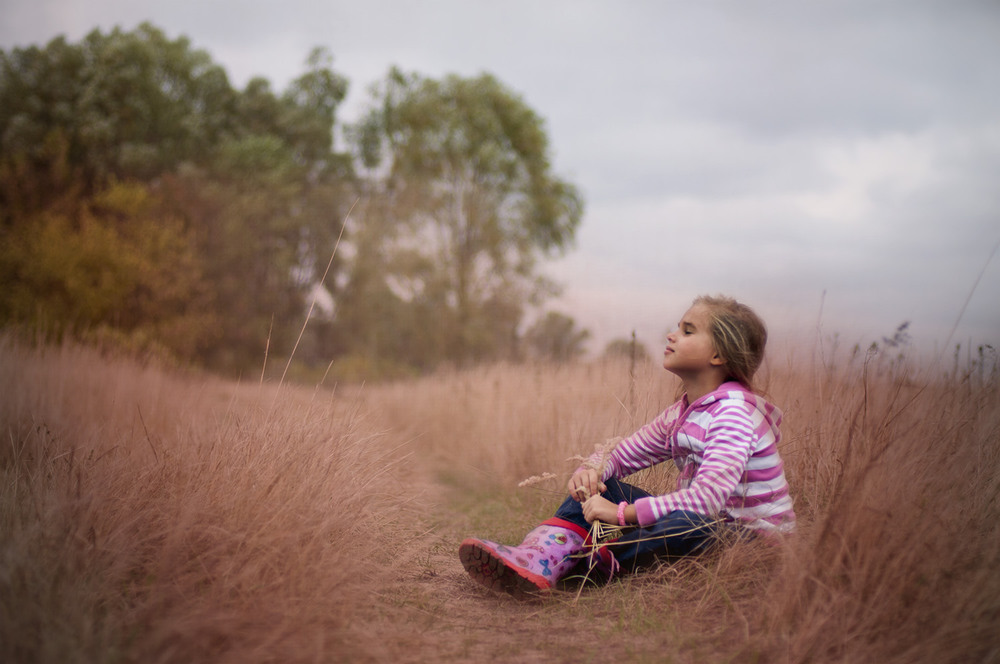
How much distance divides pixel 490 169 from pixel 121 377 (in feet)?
46.3

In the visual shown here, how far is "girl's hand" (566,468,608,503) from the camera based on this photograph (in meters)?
2.71

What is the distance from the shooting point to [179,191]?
1788 cm

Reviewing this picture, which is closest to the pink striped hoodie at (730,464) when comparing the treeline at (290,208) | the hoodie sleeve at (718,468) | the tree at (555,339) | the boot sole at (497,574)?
the hoodie sleeve at (718,468)

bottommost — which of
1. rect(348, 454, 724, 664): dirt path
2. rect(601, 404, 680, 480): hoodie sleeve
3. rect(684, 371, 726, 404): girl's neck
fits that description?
rect(348, 454, 724, 664): dirt path

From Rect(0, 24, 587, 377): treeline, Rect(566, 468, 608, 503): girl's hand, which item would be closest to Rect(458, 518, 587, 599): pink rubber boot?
Rect(566, 468, 608, 503): girl's hand

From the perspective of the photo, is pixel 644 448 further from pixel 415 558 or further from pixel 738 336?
pixel 415 558

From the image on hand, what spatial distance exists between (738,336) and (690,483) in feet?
2.06

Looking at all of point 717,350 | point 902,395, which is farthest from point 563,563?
point 902,395

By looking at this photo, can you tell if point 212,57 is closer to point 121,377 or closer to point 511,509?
point 121,377

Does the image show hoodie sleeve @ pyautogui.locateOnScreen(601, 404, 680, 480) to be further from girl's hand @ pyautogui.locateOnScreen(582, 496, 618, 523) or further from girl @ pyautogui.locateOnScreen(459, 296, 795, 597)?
girl's hand @ pyautogui.locateOnScreen(582, 496, 618, 523)

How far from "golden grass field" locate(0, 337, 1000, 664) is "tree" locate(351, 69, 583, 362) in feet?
48.7

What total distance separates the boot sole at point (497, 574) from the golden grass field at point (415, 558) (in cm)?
6

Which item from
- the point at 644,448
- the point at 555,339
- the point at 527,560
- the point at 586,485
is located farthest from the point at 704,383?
the point at 555,339

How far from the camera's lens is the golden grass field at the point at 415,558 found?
188 cm
